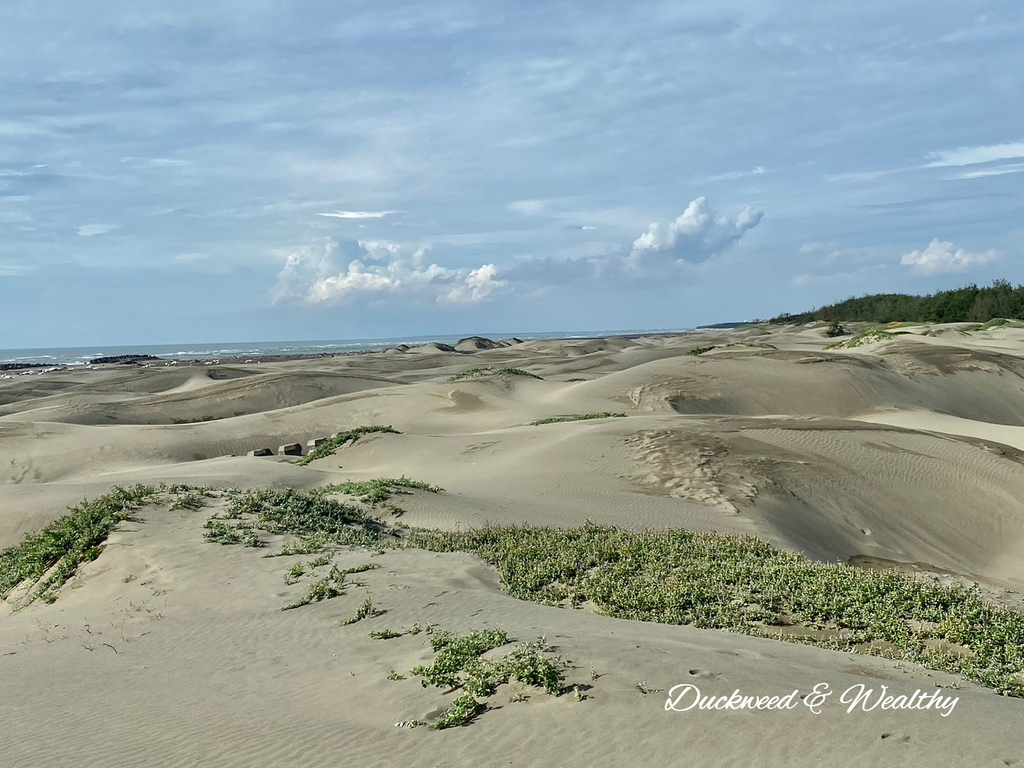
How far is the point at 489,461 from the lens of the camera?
16.1m

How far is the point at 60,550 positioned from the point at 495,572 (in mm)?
5121

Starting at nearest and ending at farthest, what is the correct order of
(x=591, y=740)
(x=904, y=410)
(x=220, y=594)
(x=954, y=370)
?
1. (x=591, y=740)
2. (x=220, y=594)
3. (x=904, y=410)
4. (x=954, y=370)

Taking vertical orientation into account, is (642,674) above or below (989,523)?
above

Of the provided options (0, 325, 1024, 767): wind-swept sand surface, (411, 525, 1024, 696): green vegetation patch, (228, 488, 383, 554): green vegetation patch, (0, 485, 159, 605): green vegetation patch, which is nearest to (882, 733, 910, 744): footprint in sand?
(0, 325, 1024, 767): wind-swept sand surface

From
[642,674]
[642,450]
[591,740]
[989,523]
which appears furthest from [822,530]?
[591,740]

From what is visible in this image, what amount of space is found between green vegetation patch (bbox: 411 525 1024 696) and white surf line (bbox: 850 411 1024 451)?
12956 mm

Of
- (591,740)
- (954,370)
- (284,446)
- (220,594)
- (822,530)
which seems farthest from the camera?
(954,370)

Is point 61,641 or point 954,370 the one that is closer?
point 61,641

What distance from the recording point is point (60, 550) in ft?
29.6

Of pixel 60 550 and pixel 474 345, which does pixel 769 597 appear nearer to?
pixel 60 550

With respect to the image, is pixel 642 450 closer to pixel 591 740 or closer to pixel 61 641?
pixel 61 641

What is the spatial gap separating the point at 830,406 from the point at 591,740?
22.8 m

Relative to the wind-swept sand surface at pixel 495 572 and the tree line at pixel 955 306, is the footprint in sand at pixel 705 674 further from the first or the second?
the tree line at pixel 955 306

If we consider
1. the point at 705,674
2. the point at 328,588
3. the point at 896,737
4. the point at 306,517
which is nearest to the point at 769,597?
the point at 705,674
